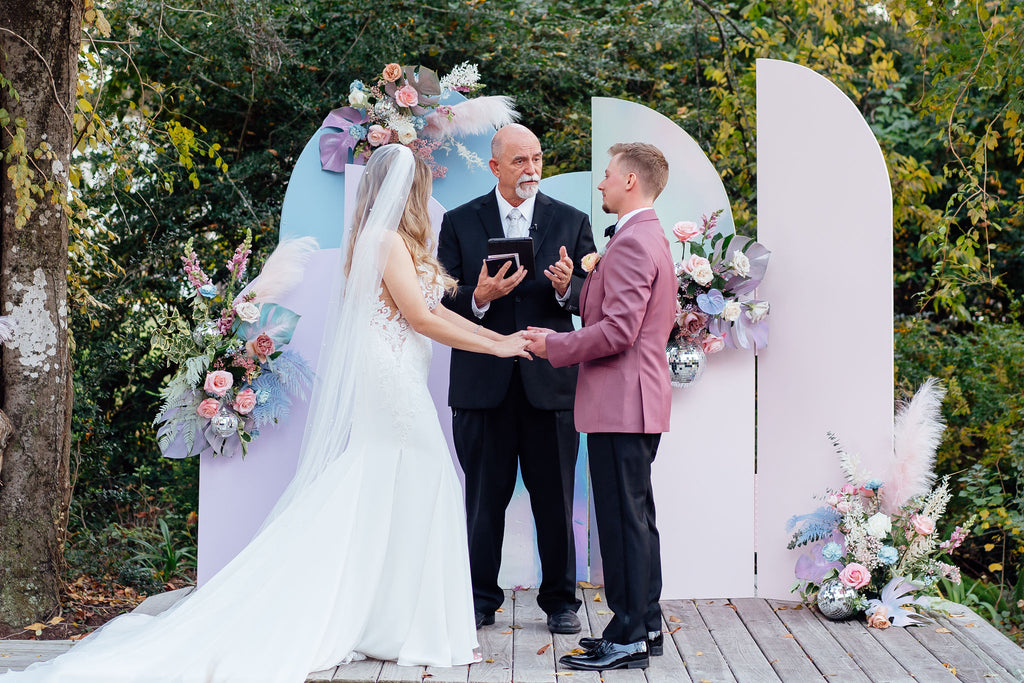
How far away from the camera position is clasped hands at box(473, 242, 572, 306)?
12.8ft

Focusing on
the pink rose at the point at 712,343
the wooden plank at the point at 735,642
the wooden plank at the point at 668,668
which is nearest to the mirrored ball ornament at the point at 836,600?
the wooden plank at the point at 735,642

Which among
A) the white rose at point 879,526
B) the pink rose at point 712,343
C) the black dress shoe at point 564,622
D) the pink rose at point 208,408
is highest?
the pink rose at point 712,343

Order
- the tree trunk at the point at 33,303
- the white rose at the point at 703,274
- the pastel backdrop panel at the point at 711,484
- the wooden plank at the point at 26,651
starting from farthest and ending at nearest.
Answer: the pastel backdrop panel at the point at 711,484, the white rose at the point at 703,274, the tree trunk at the point at 33,303, the wooden plank at the point at 26,651

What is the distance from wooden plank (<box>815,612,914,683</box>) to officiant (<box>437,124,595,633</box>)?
1066mm

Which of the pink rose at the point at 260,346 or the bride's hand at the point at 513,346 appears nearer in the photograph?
the bride's hand at the point at 513,346

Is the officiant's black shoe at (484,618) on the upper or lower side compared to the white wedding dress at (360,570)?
lower

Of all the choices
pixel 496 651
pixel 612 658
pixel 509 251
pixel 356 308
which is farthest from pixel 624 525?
pixel 356 308

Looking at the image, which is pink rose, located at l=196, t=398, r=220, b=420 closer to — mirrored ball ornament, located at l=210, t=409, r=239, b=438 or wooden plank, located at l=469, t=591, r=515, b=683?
mirrored ball ornament, located at l=210, t=409, r=239, b=438

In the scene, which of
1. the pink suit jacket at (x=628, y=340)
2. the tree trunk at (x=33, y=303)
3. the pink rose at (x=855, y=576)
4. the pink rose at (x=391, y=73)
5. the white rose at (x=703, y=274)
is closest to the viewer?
the pink suit jacket at (x=628, y=340)

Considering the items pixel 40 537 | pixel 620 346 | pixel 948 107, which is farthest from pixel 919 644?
pixel 40 537

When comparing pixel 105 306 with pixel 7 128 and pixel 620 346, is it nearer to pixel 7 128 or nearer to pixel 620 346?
pixel 7 128

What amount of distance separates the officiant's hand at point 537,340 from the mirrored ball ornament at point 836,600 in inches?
65.4

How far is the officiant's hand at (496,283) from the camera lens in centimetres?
389

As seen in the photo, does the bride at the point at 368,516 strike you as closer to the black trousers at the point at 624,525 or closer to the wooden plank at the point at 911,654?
the black trousers at the point at 624,525
